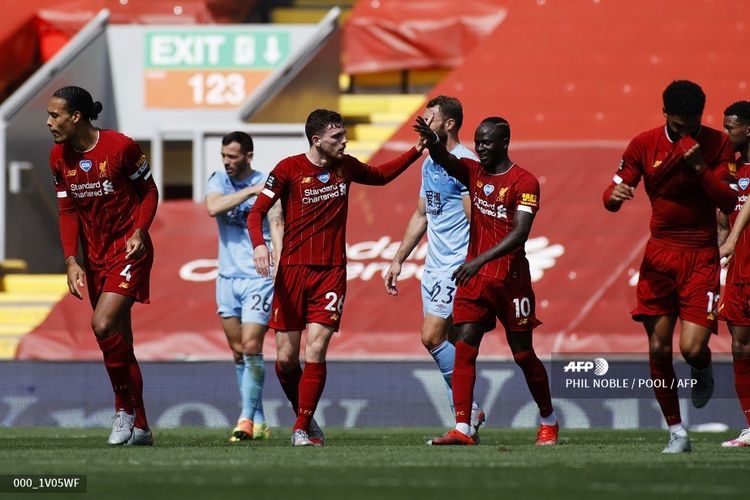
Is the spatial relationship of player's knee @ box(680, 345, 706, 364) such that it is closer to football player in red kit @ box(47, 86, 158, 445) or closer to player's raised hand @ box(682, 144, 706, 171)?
player's raised hand @ box(682, 144, 706, 171)

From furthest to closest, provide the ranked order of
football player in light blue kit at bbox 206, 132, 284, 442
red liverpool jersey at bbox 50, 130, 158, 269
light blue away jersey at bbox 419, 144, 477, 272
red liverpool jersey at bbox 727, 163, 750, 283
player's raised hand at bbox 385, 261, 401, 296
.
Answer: football player in light blue kit at bbox 206, 132, 284, 442, light blue away jersey at bbox 419, 144, 477, 272, player's raised hand at bbox 385, 261, 401, 296, red liverpool jersey at bbox 727, 163, 750, 283, red liverpool jersey at bbox 50, 130, 158, 269

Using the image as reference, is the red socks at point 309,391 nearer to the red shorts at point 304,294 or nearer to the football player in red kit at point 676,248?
the red shorts at point 304,294

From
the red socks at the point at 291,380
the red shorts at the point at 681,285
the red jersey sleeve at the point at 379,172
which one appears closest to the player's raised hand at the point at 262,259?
the red jersey sleeve at the point at 379,172

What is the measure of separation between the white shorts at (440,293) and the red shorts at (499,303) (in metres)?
0.87

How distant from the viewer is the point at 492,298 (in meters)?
9.82

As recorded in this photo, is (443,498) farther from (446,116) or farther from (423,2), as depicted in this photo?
(423,2)

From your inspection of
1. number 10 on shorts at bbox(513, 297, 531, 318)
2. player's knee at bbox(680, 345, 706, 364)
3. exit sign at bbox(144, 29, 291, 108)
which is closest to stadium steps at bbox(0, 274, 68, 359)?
exit sign at bbox(144, 29, 291, 108)

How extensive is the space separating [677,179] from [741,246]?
1.68m

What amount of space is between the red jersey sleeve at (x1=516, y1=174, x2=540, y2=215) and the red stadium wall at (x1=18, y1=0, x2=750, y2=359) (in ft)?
18.2


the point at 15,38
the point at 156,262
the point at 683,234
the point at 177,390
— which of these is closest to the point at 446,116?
the point at 683,234

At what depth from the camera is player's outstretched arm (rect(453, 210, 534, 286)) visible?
952 cm

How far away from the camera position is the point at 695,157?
862 cm

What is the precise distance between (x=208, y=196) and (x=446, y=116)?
6.79 ft

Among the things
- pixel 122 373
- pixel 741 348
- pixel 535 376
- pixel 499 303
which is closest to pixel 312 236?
Answer: pixel 499 303
